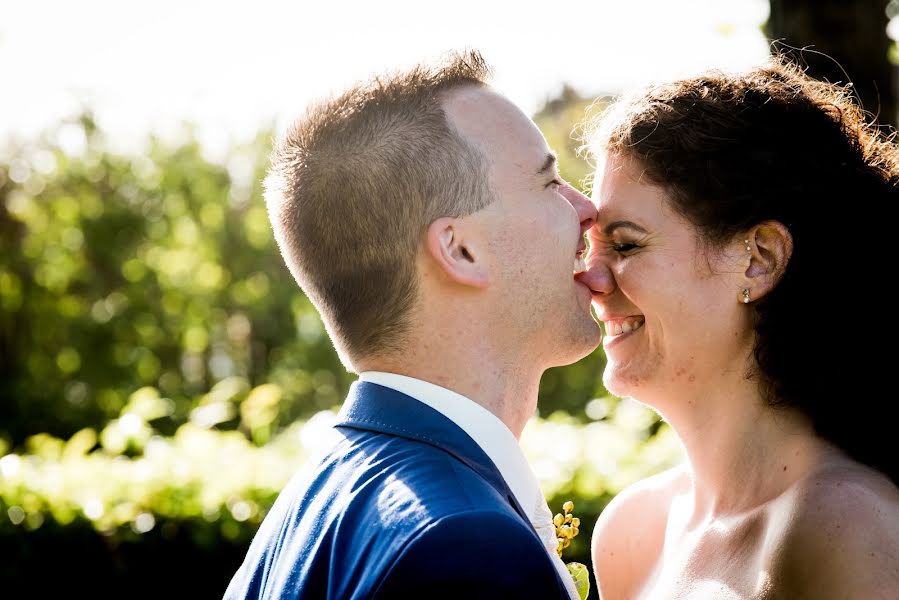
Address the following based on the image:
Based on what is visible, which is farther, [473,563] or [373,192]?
[373,192]

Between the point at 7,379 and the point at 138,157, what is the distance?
3.44m

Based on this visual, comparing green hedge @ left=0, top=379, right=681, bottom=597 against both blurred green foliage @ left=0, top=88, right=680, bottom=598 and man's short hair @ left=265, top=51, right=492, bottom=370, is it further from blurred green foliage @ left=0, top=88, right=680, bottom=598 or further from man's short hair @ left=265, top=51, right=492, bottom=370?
blurred green foliage @ left=0, top=88, right=680, bottom=598

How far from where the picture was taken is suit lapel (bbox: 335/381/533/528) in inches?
86.5

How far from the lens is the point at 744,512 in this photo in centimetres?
284

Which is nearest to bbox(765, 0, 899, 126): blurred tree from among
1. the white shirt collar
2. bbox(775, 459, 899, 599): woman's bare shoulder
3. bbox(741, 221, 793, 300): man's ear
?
bbox(741, 221, 793, 300): man's ear

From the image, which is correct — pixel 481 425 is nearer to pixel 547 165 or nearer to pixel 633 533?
pixel 547 165

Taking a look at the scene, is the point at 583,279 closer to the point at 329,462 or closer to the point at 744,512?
the point at 744,512

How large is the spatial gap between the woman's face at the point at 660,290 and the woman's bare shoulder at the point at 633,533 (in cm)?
57

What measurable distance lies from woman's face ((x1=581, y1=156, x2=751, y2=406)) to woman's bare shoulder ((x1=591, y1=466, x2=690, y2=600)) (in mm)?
572

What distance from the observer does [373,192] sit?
2.55 meters

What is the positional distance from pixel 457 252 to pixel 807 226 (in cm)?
106

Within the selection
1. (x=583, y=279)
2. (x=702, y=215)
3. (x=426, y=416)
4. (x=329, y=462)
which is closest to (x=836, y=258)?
(x=702, y=215)

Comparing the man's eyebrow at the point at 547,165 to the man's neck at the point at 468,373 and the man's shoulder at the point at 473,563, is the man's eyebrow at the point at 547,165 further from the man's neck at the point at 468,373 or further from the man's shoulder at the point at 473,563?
the man's shoulder at the point at 473,563

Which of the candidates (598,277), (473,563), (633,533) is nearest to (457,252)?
(598,277)
